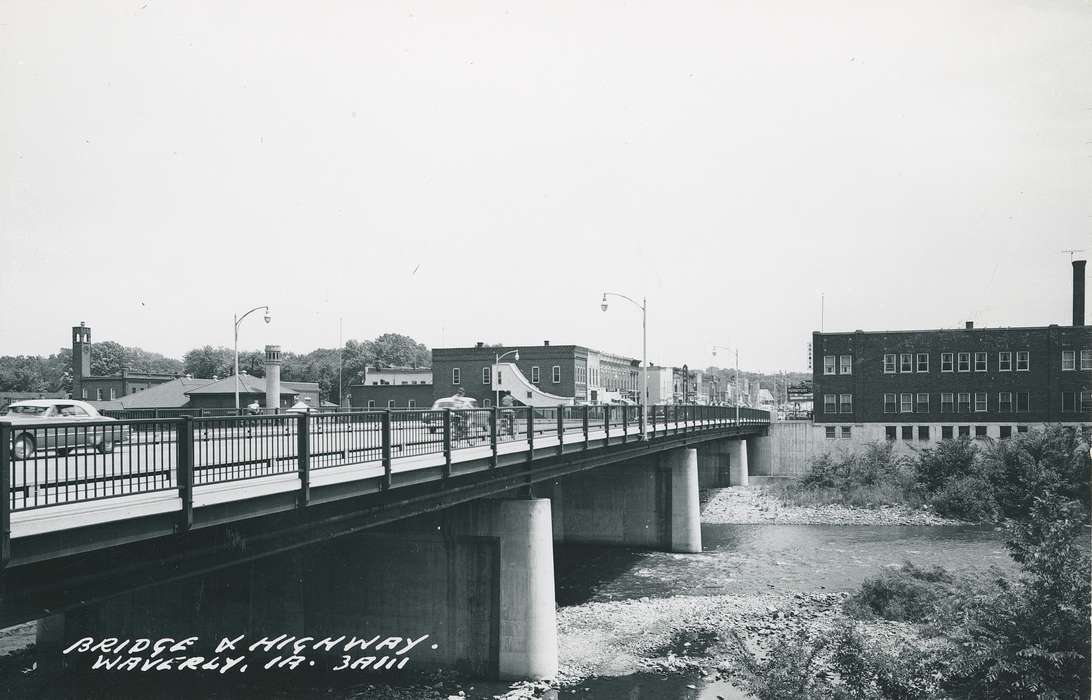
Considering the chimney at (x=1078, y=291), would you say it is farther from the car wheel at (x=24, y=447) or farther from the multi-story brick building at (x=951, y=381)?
the car wheel at (x=24, y=447)

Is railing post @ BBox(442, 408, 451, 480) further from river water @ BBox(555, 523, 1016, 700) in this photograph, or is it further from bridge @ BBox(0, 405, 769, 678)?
river water @ BBox(555, 523, 1016, 700)

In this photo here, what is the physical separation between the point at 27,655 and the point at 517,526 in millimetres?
14937

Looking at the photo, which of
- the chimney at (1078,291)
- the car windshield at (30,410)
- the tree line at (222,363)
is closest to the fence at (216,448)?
the car windshield at (30,410)

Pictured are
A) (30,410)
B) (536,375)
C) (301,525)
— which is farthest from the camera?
(536,375)

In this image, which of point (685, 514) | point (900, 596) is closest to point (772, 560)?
point (685, 514)

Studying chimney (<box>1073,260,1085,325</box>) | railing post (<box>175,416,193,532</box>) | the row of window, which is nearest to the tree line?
the row of window

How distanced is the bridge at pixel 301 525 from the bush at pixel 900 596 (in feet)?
32.1

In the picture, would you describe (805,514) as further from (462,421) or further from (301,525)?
(301,525)

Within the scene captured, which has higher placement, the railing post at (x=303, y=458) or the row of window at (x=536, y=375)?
→ the row of window at (x=536, y=375)

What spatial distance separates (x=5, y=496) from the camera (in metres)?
8.34

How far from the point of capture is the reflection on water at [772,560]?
32094 mm

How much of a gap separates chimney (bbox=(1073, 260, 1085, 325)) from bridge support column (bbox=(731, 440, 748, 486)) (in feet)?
94.1

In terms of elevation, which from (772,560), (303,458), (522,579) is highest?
(303,458)

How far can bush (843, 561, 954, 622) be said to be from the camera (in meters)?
27.1
